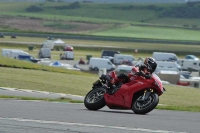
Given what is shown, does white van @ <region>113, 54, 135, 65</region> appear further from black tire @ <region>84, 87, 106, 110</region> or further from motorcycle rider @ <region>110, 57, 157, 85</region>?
motorcycle rider @ <region>110, 57, 157, 85</region>

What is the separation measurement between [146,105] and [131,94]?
47cm

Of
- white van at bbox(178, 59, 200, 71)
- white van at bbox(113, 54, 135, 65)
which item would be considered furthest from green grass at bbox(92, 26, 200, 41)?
white van at bbox(178, 59, 200, 71)

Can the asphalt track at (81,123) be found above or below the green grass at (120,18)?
above

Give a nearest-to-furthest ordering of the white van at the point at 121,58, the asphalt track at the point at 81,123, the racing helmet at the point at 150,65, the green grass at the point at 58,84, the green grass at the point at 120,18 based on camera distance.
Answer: the asphalt track at the point at 81,123, the racing helmet at the point at 150,65, the green grass at the point at 58,84, the white van at the point at 121,58, the green grass at the point at 120,18

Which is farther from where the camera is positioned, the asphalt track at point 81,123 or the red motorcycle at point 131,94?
the red motorcycle at point 131,94

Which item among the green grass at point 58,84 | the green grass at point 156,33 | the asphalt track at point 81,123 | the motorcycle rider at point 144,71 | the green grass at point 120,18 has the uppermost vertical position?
the motorcycle rider at point 144,71

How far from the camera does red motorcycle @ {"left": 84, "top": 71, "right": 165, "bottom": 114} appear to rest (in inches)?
590

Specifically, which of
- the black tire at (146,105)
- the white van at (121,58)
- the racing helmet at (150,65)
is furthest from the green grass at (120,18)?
the black tire at (146,105)

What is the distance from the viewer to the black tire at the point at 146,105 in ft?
48.8

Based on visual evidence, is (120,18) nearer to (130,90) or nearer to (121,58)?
(121,58)

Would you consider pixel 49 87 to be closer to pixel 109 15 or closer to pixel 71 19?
pixel 71 19

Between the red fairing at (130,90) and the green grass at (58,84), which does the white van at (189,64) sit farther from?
the red fairing at (130,90)

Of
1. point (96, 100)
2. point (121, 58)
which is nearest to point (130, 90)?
point (96, 100)

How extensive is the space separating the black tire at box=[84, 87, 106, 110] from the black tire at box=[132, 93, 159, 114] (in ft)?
3.17
